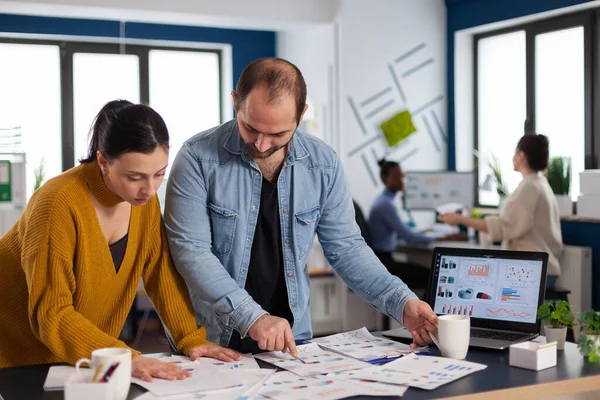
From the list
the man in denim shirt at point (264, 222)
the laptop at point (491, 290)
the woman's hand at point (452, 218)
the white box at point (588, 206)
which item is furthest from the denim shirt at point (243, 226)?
the white box at point (588, 206)

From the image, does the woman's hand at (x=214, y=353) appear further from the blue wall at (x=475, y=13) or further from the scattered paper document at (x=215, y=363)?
the blue wall at (x=475, y=13)

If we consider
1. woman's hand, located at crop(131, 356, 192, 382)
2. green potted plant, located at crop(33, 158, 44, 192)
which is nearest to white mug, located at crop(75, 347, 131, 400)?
woman's hand, located at crop(131, 356, 192, 382)

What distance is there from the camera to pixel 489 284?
2.26 m

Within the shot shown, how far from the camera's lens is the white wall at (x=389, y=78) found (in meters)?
6.43

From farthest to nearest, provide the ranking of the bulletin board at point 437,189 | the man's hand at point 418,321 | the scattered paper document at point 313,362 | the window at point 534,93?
the bulletin board at point 437,189, the window at point 534,93, the man's hand at point 418,321, the scattered paper document at point 313,362

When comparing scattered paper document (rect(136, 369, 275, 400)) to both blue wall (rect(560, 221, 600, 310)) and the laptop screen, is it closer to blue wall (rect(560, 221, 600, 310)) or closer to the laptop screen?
the laptop screen

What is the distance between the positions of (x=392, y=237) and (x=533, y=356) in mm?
4073

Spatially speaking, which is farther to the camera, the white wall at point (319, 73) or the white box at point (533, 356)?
the white wall at point (319, 73)

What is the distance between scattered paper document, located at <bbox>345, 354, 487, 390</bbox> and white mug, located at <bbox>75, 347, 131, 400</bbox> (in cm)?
49

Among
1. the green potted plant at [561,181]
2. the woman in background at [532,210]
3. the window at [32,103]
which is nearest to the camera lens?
the woman in background at [532,210]

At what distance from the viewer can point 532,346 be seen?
6.19ft

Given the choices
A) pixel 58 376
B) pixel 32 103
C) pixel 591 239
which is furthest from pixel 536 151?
pixel 32 103

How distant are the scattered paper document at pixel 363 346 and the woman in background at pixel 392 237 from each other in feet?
11.9

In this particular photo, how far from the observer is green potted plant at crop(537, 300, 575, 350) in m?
2.06
